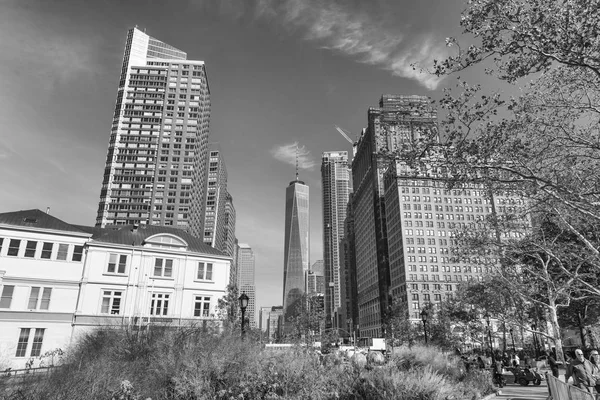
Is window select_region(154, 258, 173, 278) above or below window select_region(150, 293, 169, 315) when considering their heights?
above

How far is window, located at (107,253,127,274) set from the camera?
37250mm

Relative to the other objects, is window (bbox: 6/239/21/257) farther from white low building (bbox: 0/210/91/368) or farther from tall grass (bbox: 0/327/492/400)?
tall grass (bbox: 0/327/492/400)

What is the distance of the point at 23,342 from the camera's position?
105 ft

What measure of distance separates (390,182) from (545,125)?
12261cm

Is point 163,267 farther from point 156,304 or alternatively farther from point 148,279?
point 156,304

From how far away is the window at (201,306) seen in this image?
39750mm

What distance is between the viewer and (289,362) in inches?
515

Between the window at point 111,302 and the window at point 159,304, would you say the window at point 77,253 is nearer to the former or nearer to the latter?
the window at point 111,302

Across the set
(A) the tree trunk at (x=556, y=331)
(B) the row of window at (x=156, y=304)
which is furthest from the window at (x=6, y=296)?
(A) the tree trunk at (x=556, y=331)

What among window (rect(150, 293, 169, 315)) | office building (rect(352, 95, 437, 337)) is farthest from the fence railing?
office building (rect(352, 95, 437, 337))

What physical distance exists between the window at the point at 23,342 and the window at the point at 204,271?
52.3ft

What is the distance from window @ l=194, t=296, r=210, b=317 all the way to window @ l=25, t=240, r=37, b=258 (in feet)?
53.0

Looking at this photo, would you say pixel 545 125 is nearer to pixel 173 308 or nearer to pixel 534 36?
pixel 534 36

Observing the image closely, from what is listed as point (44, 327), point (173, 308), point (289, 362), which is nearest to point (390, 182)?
point (173, 308)
